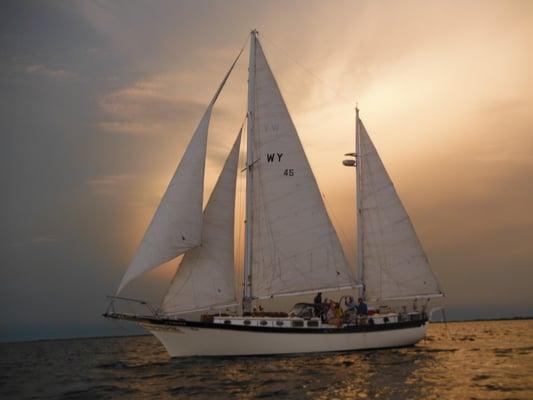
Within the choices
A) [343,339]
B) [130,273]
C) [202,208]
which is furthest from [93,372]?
[343,339]

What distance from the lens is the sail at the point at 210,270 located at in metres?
32.4

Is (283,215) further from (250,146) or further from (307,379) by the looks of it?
(307,379)

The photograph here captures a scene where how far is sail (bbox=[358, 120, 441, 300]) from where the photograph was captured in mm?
39938

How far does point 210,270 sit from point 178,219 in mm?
3605

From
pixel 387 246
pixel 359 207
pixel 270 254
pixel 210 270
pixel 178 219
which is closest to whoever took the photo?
pixel 178 219

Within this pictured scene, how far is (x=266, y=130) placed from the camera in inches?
1405

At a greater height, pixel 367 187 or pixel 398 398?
pixel 367 187

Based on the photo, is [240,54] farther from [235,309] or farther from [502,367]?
[502,367]

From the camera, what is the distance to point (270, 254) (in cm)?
3462

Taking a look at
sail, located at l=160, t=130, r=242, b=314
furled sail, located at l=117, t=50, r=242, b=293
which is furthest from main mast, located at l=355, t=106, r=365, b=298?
furled sail, located at l=117, t=50, r=242, b=293

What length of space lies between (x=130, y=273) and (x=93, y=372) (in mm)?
8672

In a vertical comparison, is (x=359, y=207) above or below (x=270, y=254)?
above

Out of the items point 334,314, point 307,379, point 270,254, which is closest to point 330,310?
point 334,314

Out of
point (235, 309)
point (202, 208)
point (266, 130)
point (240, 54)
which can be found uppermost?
point (240, 54)
